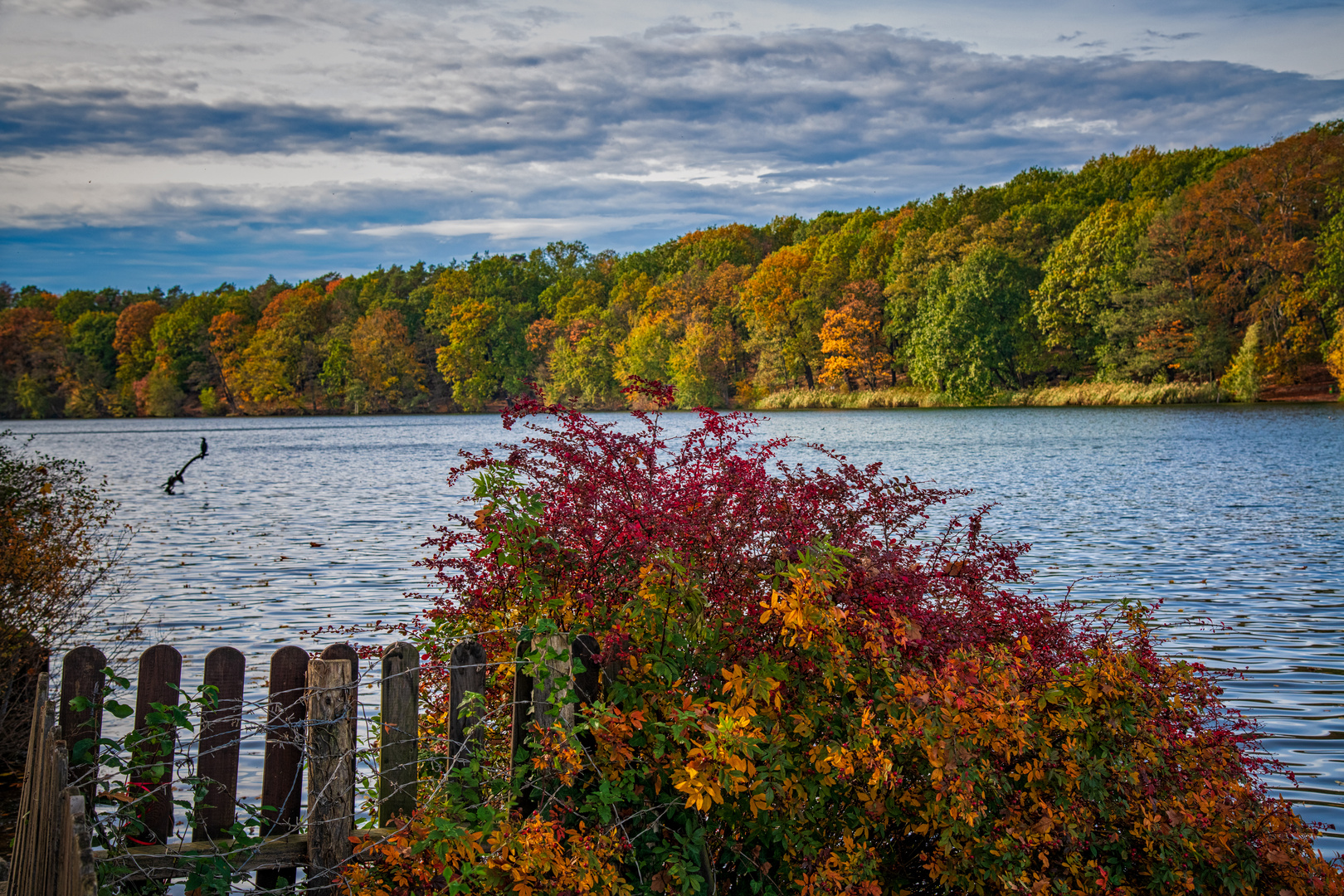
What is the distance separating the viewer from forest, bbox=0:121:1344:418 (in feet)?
219

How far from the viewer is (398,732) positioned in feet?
13.6

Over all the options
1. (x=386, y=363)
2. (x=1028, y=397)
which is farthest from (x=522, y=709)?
(x=386, y=363)

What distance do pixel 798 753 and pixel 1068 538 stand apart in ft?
47.1

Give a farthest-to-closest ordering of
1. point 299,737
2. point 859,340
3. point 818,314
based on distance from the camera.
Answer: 1. point 818,314
2. point 859,340
3. point 299,737

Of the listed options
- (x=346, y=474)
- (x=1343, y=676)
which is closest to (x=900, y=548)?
(x=1343, y=676)

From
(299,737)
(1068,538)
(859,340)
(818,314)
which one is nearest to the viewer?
(299,737)

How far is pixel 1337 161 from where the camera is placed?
213 ft

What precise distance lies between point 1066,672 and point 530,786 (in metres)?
2.36

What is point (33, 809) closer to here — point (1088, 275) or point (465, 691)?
point (465, 691)

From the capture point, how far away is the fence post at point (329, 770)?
397cm

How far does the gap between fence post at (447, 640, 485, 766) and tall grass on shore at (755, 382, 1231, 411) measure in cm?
7076

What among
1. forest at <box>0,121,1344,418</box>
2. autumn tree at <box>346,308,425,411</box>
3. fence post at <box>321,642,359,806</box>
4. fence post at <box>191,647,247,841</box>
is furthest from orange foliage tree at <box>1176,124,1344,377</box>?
autumn tree at <box>346,308,425,411</box>

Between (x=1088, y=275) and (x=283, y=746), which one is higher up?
(x=1088, y=275)

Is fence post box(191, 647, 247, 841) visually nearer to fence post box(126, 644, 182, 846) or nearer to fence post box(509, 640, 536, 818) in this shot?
fence post box(126, 644, 182, 846)
